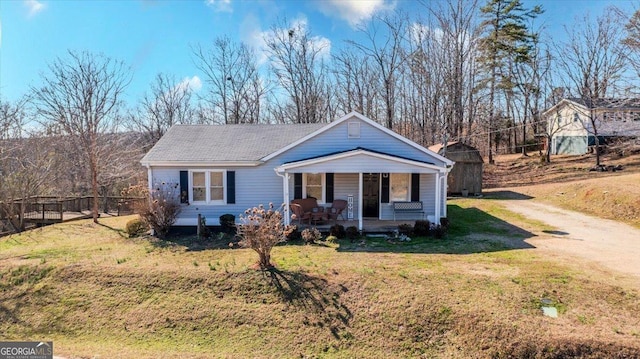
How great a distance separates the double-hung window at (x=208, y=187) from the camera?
14.0m

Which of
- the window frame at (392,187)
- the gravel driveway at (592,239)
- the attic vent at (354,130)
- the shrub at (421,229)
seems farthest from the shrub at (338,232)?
the gravel driveway at (592,239)

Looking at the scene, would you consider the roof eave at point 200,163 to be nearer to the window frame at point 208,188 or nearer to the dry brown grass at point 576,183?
the window frame at point 208,188

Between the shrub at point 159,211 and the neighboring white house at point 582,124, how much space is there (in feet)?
93.4

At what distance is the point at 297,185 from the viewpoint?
14.1 meters

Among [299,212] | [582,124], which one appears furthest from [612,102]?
[299,212]

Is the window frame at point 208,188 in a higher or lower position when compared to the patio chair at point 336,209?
higher

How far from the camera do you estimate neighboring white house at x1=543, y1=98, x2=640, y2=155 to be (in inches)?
1108

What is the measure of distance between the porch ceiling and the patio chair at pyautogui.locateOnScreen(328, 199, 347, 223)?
1528mm

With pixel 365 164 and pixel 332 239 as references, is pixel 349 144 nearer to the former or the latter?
pixel 365 164

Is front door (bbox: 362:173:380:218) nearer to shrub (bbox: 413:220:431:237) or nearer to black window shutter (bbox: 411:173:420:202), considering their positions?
black window shutter (bbox: 411:173:420:202)

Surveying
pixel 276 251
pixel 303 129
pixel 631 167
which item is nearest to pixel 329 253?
pixel 276 251

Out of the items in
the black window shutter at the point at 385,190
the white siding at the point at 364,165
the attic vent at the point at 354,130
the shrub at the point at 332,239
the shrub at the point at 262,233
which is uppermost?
the attic vent at the point at 354,130

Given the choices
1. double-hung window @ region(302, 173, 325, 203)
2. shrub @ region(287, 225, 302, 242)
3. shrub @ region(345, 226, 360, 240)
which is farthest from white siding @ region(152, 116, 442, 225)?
shrub @ region(345, 226, 360, 240)

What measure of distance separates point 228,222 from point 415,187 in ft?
24.5
